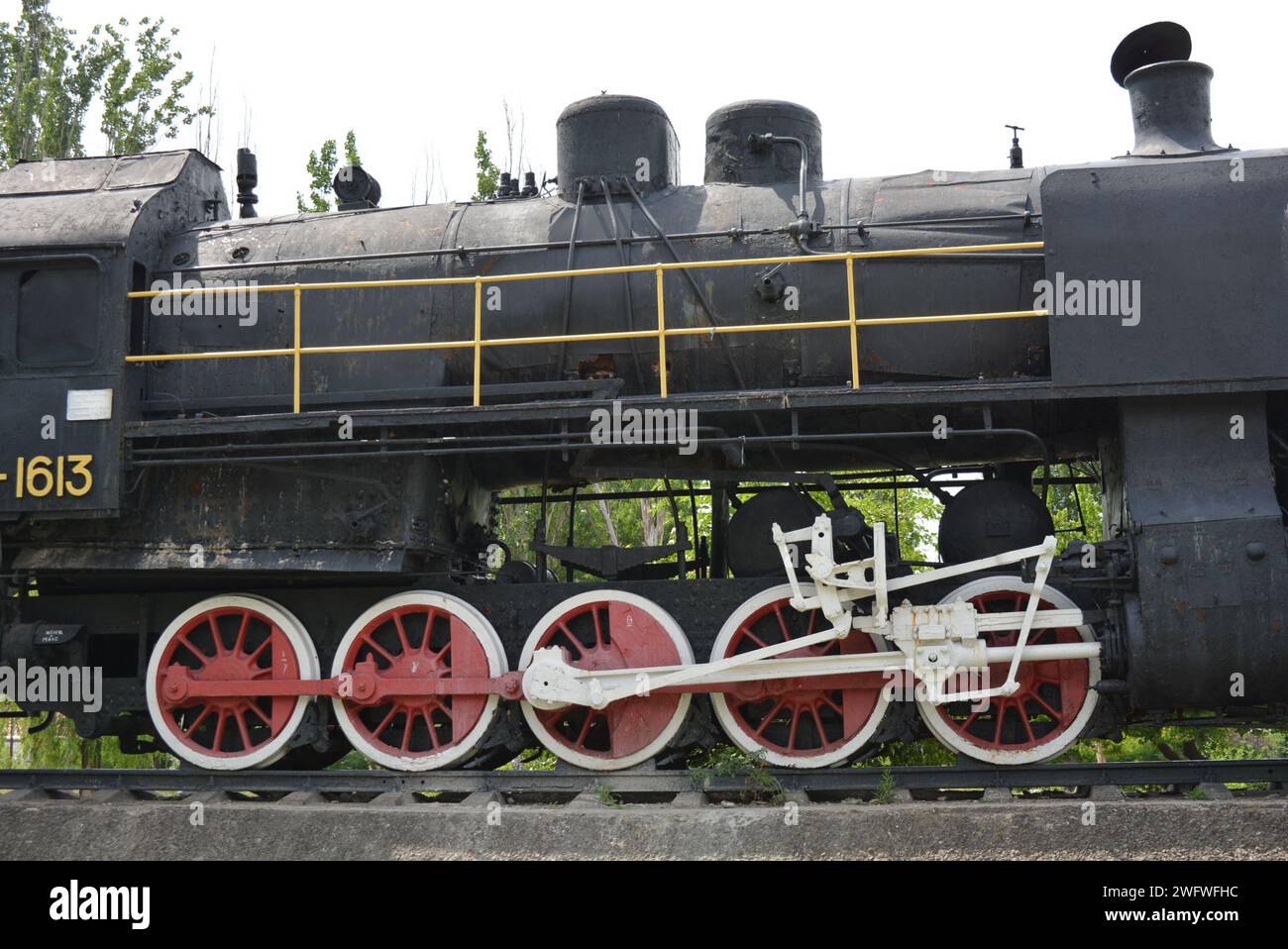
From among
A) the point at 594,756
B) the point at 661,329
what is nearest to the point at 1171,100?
the point at 661,329

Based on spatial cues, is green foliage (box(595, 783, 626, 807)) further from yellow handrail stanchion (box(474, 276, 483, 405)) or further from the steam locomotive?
yellow handrail stanchion (box(474, 276, 483, 405))

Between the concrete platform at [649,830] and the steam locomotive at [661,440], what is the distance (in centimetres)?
79

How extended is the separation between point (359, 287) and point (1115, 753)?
39.2 feet

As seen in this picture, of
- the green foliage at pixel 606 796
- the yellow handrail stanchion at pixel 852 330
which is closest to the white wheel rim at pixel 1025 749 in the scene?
the yellow handrail stanchion at pixel 852 330

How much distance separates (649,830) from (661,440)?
2253 mm

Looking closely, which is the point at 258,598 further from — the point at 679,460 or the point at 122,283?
the point at 679,460

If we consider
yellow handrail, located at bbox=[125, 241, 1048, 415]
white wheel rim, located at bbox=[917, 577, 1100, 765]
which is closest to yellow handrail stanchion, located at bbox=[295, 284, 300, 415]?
yellow handrail, located at bbox=[125, 241, 1048, 415]

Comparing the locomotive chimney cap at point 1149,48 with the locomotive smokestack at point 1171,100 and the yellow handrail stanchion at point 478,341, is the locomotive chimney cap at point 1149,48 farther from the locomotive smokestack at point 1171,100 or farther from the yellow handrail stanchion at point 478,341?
the yellow handrail stanchion at point 478,341

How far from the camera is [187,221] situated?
895cm

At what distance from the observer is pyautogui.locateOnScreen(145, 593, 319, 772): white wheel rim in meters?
7.74

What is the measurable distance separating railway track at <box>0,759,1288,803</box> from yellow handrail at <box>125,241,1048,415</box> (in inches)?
90.8

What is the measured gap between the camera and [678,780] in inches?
281

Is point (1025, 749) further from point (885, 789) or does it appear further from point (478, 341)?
point (478, 341)

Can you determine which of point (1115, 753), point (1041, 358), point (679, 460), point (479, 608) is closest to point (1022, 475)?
point (1041, 358)
